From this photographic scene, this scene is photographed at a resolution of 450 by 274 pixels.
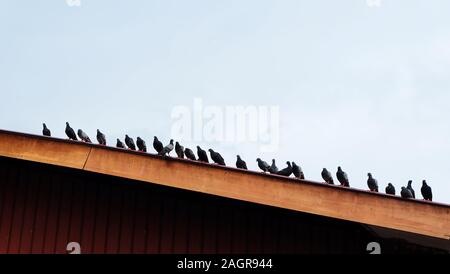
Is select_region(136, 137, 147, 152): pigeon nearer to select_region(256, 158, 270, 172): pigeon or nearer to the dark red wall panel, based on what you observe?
select_region(256, 158, 270, 172): pigeon

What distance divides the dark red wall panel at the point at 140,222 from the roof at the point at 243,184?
863mm

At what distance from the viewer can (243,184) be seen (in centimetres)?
725

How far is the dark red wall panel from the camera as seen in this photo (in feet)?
26.8

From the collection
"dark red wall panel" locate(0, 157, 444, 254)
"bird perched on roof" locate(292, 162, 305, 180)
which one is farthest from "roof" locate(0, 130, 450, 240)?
"bird perched on roof" locate(292, 162, 305, 180)

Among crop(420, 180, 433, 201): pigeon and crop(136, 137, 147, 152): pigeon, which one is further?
crop(136, 137, 147, 152): pigeon

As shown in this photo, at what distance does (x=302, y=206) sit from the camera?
23.0 ft

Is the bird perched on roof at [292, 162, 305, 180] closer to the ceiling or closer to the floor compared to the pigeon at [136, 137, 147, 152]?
closer to the floor

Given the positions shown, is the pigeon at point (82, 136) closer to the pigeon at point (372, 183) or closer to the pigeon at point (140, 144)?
the pigeon at point (140, 144)

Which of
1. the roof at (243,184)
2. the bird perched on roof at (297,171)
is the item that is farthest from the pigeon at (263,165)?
the roof at (243,184)

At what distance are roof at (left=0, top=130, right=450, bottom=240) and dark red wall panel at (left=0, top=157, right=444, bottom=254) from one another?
0.86m

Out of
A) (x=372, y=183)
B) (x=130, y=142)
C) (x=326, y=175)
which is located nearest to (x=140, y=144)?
(x=130, y=142)

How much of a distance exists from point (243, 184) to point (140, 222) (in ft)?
5.94

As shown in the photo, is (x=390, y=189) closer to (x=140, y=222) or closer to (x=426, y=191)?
(x=426, y=191)
